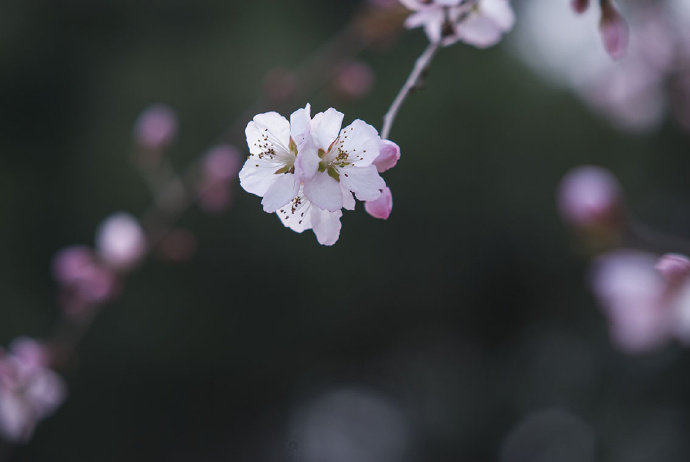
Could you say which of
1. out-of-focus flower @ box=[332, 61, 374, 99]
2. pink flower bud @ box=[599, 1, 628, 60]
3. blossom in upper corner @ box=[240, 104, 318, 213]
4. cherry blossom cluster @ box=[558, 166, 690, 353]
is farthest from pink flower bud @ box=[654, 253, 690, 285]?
out-of-focus flower @ box=[332, 61, 374, 99]

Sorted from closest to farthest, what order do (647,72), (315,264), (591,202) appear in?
(591,202), (647,72), (315,264)

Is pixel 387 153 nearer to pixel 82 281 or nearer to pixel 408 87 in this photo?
pixel 408 87

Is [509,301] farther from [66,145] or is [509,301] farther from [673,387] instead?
[66,145]

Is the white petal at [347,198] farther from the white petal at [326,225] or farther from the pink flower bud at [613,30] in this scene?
the pink flower bud at [613,30]

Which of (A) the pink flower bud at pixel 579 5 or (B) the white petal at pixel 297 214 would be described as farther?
(A) the pink flower bud at pixel 579 5

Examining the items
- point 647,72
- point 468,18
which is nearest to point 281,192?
point 468,18

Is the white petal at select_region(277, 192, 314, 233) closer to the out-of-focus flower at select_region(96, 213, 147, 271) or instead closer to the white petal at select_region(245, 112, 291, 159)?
the white petal at select_region(245, 112, 291, 159)

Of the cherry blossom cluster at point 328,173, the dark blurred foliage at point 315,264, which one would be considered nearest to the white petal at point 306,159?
the cherry blossom cluster at point 328,173
